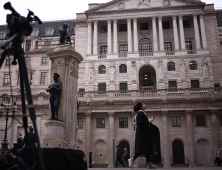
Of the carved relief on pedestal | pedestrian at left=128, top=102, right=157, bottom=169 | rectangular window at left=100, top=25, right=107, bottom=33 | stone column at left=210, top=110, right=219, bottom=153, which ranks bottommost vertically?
pedestrian at left=128, top=102, right=157, bottom=169

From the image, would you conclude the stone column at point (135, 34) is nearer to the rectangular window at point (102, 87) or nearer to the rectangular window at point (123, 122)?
the rectangular window at point (102, 87)

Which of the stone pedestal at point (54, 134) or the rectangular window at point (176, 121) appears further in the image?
the rectangular window at point (176, 121)

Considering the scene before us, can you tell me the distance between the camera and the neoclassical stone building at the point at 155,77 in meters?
35.8

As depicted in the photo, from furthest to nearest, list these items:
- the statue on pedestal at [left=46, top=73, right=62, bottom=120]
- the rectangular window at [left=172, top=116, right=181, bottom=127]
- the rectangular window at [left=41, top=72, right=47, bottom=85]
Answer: the rectangular window at [left=41, top=72, right=47, bottom=85] → the rectangular window at [left=172, top=116, right=181, bottom=127] → the statue on pedestal at [left=46, top=73, right=62, bottom=120]

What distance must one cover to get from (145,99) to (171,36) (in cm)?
Result: 1681

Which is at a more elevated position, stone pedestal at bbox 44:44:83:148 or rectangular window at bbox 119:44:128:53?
rectangular window at bbox 119:44:128:53

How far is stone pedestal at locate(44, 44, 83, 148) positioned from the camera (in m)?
12.0

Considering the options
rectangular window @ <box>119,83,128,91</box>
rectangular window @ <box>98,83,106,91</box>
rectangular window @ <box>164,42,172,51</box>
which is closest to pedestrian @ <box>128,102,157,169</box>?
rectangular window @ <box>119,83,128,91</box>

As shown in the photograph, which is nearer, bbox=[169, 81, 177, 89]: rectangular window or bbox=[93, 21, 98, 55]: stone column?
bbox=[169, 81, 177, 89]: rectangular window

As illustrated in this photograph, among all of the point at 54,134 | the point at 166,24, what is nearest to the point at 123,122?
the point at 166,24

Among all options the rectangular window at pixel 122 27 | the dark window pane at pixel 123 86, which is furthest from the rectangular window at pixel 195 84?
the rectangular window at pixel 122 27

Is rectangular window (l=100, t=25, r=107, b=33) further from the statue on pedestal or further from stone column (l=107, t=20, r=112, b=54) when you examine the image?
the statue on pedestal

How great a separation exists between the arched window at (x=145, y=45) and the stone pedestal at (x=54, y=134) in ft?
120

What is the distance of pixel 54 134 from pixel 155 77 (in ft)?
116
